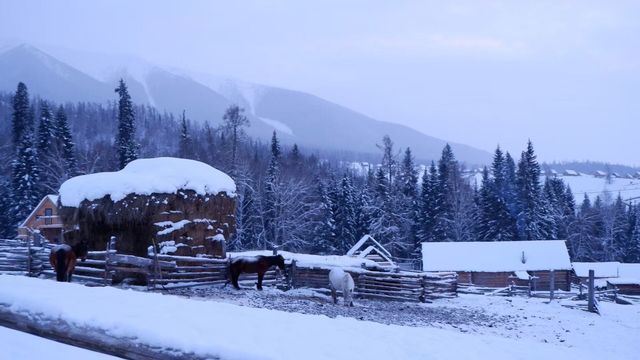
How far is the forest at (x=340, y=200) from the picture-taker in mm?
47250

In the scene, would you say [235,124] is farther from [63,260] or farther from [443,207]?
[63,260]

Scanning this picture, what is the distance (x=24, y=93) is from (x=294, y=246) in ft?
120

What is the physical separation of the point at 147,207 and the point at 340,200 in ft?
108

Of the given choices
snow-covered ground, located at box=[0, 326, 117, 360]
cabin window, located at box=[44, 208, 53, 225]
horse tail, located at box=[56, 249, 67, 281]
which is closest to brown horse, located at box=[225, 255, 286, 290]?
horse tail, located at box=[56, 249, 67, 281]

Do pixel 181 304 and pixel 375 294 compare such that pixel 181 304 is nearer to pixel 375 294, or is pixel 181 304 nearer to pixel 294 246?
pixel 375 294

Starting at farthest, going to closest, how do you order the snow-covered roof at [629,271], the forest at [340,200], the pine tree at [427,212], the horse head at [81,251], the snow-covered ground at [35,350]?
the pine tree at [427,212] → the snow-covered roof at [629,271] → the forest at [340,200] → the horse head at [81,251] → the snow-covered ground at [35,350]

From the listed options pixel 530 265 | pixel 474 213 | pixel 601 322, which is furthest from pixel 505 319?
pixel 474 213

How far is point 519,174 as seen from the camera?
6419 centimetres

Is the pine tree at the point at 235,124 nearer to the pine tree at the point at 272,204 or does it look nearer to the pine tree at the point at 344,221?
the pine tree at the point at 272,204

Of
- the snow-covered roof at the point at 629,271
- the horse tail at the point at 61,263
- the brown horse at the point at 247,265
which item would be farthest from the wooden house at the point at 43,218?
the snow-covered roof at the point at 629,271

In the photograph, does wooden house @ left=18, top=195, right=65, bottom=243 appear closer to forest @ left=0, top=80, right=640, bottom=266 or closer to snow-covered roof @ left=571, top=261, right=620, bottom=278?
forest @ left=0, top=80, right=640, bottom=266

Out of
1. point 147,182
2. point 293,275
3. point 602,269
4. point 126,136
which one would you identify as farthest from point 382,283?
point 126,136

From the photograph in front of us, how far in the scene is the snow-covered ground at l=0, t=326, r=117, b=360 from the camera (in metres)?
4.79

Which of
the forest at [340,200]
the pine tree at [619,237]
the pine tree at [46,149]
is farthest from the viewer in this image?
the pine tree at [619,237]
